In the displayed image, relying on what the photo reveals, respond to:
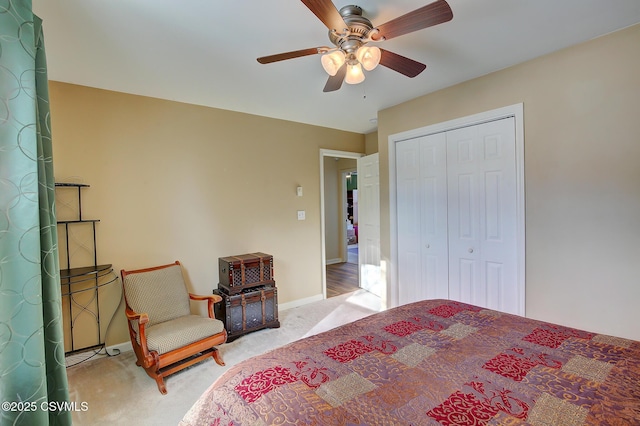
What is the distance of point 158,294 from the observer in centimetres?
276

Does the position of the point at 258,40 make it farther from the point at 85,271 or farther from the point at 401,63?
the point at 85,271

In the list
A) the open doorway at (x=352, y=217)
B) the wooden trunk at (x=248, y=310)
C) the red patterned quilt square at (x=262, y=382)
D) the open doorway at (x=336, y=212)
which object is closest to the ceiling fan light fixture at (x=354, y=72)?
the red patterned quilt square at (x=262, y=382)

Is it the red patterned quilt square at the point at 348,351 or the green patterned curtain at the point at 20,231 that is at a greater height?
the green patterned curtain at the point at 20,231

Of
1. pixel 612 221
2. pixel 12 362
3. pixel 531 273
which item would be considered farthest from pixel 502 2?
pixel 12 362

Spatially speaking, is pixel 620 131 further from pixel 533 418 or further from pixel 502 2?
pixel 533 418

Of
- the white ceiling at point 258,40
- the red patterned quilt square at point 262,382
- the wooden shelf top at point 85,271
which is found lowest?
the red patterned quilt square at point 262,382

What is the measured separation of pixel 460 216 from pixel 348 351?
215cm

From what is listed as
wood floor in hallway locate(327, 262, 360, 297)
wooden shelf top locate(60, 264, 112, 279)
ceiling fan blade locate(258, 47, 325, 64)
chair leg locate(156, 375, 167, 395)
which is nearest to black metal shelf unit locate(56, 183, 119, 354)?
wooden shelf top locate(60, 264, 112, 279)

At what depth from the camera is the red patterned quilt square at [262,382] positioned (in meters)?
1.03

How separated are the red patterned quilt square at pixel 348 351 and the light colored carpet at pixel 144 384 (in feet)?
4.41

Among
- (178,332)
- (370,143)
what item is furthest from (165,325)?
(370,143)

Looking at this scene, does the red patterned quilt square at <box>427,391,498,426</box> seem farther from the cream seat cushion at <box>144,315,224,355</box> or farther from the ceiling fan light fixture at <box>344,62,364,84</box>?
the cream seat cushion at <box>144,315,224,355</box>

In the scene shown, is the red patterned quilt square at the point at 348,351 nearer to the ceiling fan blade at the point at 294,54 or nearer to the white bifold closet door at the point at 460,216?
the ceiling fan blade at the point at 294,54

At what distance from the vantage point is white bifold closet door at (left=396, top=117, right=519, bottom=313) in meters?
2.64
